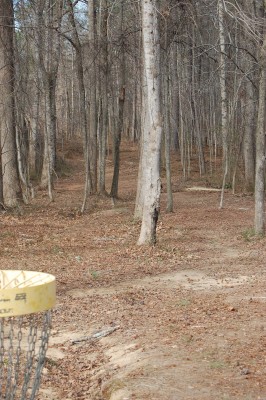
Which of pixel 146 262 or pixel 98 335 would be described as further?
pixel 146 262

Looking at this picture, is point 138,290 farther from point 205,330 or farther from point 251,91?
point 251,91

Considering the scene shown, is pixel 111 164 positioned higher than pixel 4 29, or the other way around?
pixel 4 29

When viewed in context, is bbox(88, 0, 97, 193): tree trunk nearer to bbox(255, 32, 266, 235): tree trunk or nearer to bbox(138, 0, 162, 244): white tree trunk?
bbox(255, 32, 266, 235): tree trunk

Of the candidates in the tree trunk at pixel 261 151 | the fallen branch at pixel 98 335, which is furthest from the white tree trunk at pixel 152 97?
the fallen branch at pixel 98 335

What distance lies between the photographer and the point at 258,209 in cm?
1403

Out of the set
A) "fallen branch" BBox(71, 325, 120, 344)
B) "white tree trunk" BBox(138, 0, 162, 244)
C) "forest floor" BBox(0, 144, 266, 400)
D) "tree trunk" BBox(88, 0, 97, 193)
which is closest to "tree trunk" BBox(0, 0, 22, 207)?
"forest floor" BBox(0, 144, 266, 400)

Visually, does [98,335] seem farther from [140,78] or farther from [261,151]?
[140,78]

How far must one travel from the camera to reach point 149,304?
865 cm

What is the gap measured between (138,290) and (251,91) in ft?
61.6

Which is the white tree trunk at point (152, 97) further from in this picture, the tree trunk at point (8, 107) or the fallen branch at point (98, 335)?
the tree trunk at point (8, 107)

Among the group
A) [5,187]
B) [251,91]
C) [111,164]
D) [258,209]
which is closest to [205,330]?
[258,209]

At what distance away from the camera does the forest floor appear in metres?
5.64

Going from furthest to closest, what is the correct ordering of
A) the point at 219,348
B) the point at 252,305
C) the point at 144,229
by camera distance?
1. the point at 144,229
2. the point at 252,305
3. the point at 219,348

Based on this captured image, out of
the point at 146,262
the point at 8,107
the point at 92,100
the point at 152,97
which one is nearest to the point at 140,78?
the point at 92,100
